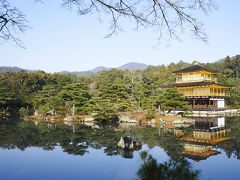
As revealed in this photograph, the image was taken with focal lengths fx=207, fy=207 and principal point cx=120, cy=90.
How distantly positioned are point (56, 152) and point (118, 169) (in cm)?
374

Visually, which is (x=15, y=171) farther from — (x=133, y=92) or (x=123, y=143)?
(x=133, y=92)

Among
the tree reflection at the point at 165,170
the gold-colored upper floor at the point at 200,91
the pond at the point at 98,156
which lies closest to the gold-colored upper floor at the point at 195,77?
the gold-colored upper floor at the point at 200,91

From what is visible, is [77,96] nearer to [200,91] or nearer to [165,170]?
[200,91]

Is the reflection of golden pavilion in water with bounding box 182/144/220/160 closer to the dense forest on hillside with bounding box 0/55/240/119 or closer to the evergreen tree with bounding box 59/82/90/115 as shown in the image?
the dense forest on hillside with bounding box 0/55/240/119

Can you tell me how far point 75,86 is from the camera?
22922mm

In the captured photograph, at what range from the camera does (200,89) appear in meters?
26.4

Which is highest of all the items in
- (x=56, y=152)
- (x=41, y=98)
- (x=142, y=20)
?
(x=142, y=20)

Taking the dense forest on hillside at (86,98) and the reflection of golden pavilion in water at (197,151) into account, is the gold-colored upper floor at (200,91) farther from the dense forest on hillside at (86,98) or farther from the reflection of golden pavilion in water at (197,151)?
the reflection of golden pavilion in water at (197,151)

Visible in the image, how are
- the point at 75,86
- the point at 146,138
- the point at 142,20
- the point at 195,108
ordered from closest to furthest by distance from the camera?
the point at 142,20 → the point at 146,138 → the point at 75,86 → the point at 195,108

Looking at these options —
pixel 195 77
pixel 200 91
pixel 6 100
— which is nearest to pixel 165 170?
pixel 200 91

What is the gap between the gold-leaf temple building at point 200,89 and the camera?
85.3ft

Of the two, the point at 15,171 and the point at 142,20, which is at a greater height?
the point at 142,20

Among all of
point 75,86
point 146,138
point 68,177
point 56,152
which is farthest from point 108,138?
point 75,86

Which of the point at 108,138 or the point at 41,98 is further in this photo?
the point at 41,98
